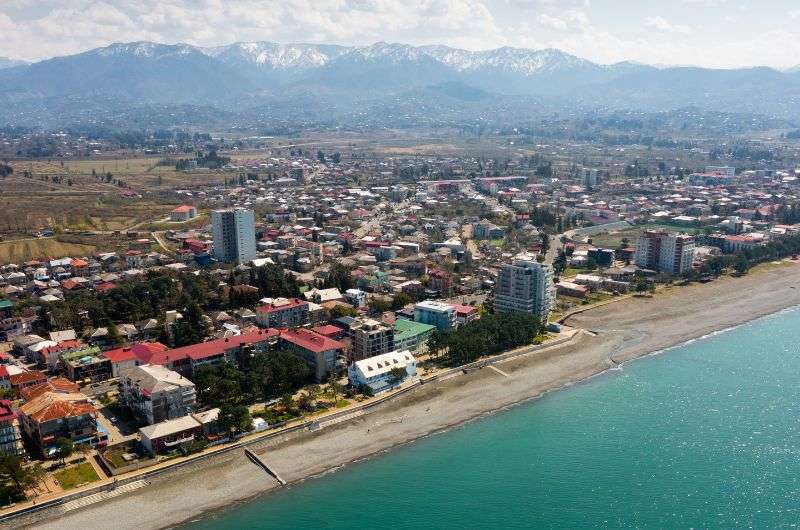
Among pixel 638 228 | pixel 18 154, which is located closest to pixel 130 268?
pixel 638 228

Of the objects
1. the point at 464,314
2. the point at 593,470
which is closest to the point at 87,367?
the point at 464,314

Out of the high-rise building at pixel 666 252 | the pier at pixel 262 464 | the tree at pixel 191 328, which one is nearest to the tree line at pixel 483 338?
the pier at pixel 262 464

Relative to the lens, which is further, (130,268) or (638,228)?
(638,228)

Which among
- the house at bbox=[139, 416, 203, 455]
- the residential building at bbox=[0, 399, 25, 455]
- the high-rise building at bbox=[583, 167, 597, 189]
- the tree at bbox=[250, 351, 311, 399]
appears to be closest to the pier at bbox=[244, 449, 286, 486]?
the house at bbox=[139, 416, 203, 455]

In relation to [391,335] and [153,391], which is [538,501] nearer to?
[391,335]

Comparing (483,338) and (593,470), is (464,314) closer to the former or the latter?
(483,338)

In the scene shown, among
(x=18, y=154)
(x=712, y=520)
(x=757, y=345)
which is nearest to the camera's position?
(x=712, y=520)

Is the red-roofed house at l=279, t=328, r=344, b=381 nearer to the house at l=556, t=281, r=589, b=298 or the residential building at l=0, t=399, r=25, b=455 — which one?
the residential building at l=0, t=399, r=25, b=455
